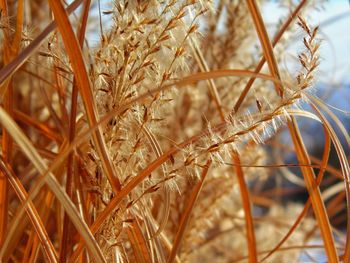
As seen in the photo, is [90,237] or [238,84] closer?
[90,237]

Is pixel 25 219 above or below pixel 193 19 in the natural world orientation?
below

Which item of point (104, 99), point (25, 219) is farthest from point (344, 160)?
point (25, 219)

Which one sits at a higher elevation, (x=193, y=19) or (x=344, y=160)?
(x=193, y=19)

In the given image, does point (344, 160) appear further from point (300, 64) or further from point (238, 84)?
point (238, 84)

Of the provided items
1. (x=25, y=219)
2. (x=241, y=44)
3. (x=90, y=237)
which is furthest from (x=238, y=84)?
(x=90, y=237)

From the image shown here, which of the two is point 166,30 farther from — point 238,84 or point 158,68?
point 238,84

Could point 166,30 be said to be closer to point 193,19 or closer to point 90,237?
point 193,19

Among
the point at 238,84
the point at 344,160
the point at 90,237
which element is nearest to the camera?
the point at 90,237

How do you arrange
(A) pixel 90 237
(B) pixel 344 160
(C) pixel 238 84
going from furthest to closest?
(C) pixel 238 84 < (B) pixel 344 160 < (A) pixel 90 237

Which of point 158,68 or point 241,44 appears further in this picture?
point 241,44
